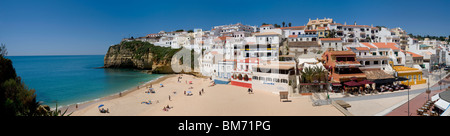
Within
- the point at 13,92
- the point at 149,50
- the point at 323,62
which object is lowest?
the point at 13,92

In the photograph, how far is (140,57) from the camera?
7412 centimetres

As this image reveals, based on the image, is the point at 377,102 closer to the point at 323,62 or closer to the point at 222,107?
the point at 323,62

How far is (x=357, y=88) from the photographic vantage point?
23469 mm

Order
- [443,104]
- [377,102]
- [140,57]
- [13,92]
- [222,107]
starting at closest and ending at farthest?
[13,92], [443,104], [377,102], [222,107], [140,57]

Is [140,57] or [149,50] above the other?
[149,50]

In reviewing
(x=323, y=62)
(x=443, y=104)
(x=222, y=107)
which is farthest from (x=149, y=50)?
(x=443, y=104)

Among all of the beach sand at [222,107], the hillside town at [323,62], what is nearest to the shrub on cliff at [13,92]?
the beach sand at [222,107]

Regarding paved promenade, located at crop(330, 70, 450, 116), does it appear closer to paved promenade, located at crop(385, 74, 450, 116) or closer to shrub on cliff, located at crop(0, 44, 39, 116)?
paved promenade, located at crop(385, 74, 450, 116)

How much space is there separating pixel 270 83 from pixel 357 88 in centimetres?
1028

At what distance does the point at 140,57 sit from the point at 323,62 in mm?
65219

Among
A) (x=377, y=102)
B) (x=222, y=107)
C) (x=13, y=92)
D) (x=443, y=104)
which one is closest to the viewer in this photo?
(x=13, y=92)

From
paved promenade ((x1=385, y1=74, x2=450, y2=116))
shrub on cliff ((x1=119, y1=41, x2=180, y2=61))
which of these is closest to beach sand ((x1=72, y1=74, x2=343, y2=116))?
paved promenade ((x1=385, y1=74, x2=450, y2=116))
